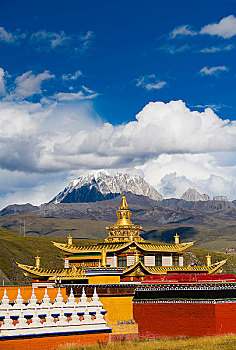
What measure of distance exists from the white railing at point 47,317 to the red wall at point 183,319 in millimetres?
5979

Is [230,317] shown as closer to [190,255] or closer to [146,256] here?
[146,256]

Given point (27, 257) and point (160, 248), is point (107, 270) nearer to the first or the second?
point (160, 248)

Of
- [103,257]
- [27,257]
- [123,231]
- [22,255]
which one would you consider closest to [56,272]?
[103,257]

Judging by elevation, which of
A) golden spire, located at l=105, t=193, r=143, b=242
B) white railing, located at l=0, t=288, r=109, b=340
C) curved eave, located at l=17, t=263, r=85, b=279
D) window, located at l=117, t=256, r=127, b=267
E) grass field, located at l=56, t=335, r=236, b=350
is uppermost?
golden spire, located at l=105, t=193, r=143, b=242

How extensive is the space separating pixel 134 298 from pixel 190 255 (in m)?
146

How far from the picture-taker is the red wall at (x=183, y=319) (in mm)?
28094

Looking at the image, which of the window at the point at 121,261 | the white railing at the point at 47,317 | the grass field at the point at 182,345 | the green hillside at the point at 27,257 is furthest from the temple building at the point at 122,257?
the green hillside at the point at 27,257

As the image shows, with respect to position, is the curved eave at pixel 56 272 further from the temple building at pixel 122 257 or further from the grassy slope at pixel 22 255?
the grassy slope at pixel 22 255

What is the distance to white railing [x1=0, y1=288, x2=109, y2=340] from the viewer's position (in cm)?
2203

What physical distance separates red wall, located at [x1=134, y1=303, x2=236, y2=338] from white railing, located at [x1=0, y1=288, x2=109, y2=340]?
5979 millimetres

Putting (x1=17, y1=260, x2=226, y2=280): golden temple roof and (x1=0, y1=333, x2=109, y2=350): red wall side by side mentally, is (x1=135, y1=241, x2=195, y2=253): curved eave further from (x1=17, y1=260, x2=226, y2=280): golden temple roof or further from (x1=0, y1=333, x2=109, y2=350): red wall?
(x1=0, y1=333, x2=109, y2=350): red wall

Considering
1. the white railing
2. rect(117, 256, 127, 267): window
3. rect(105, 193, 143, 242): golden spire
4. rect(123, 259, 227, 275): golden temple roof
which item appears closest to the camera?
the white railing

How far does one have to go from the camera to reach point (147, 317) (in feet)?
102

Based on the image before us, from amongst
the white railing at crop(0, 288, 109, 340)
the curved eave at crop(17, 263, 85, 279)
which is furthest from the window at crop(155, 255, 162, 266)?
the white railing at crop(0, 288, 109, 340)
